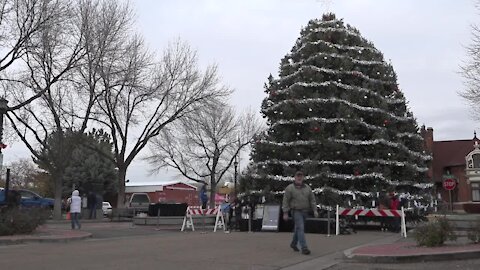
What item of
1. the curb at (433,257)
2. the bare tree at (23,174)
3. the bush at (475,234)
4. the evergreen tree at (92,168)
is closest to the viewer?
the curb at (433,257)

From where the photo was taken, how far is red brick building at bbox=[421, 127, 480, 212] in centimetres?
5919

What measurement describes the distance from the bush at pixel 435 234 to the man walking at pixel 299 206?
8.40 feet

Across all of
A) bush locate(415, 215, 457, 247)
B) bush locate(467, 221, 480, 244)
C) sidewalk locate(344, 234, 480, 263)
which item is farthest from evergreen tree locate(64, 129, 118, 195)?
sidewalk locate(344, 234, 480, 263)

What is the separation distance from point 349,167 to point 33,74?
61.1 feet

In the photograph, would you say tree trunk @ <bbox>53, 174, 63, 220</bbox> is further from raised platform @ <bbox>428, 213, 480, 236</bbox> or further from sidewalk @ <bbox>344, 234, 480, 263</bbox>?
sidewalk @ <bbox>344, 234, 480, 263</bbox>

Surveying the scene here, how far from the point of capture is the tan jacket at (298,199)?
12.1 metres

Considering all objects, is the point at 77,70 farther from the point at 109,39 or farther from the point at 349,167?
the point at 349,167

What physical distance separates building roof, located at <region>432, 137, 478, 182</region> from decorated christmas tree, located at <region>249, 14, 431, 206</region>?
3961 centimetres

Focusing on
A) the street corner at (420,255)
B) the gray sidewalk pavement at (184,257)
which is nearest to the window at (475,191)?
the gray sidewalk pavement at (184,257)

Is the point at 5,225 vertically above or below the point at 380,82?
below

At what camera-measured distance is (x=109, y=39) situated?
32500 mm

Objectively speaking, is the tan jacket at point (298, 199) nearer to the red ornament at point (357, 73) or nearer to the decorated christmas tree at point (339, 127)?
the decorated christmas tree at point (339, 127)

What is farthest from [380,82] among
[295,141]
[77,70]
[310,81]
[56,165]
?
[56,165]

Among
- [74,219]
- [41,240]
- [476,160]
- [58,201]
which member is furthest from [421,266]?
[476,160]
